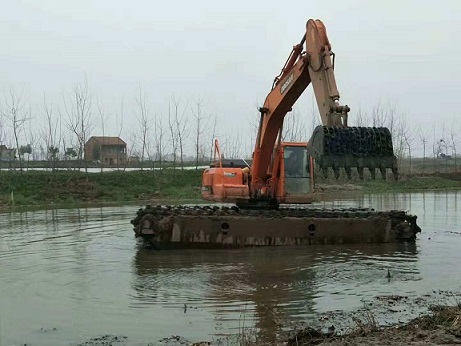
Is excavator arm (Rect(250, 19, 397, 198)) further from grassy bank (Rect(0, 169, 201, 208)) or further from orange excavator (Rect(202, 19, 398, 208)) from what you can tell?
grassy bank (Rect(0, 169, 201, 208))

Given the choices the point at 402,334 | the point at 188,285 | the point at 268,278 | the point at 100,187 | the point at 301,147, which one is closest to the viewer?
the point at 402,334

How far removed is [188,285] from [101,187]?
87.9 feet

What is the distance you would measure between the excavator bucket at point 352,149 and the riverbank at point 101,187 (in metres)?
22.7

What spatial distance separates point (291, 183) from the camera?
14.3 metres

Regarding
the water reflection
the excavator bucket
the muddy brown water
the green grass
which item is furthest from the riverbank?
the excavator bucket

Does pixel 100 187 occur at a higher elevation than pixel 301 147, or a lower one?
lower

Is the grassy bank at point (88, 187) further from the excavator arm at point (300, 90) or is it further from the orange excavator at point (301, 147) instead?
the excavator arm at point (300, 90)

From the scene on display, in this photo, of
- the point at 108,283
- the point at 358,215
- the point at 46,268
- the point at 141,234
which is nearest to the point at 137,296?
the point at 108,283

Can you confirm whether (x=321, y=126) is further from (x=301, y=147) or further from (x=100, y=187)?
(x=100, y=187)

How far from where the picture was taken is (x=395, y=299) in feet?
26.4

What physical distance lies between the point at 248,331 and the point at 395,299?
268cm

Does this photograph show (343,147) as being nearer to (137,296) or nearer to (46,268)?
(137,296)

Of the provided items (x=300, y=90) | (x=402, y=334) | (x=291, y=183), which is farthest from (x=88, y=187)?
(x=402, y=334)

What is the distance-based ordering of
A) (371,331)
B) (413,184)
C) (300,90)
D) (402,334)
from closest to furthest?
1. (402,334)
2. (371,331)
3. (300,90)
4. (413,184)
